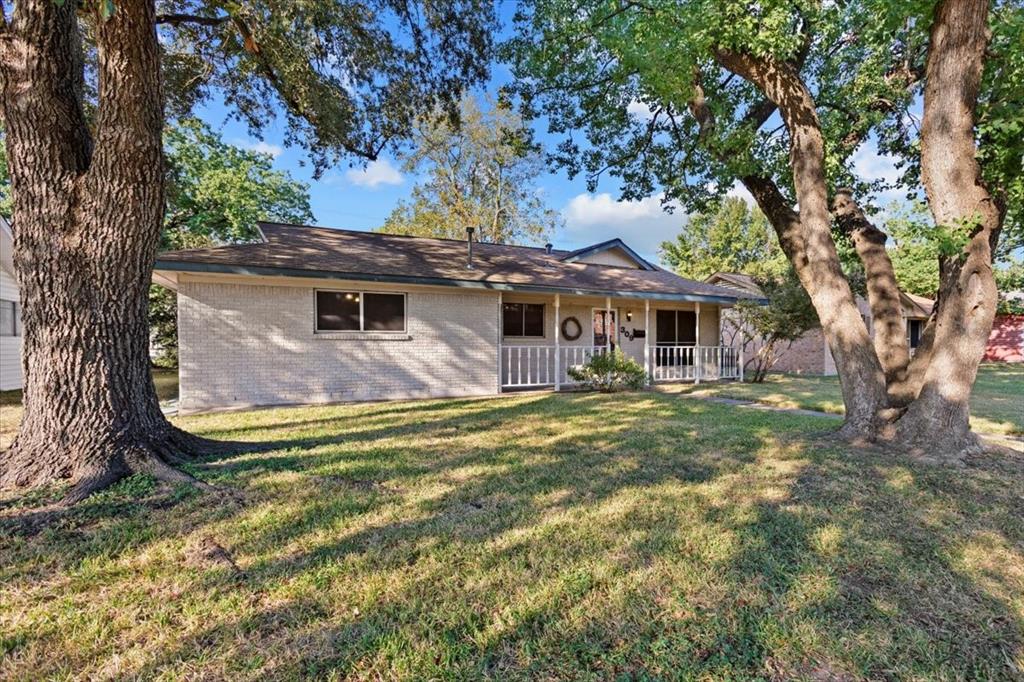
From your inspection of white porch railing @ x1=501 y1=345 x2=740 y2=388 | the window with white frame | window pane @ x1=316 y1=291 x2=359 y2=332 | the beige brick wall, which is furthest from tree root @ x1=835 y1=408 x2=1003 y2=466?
the window with white frame

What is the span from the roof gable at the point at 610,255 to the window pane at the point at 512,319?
344cm

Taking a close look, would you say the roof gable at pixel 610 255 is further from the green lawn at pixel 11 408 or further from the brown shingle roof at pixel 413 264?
the green lawn at pixel 11 408

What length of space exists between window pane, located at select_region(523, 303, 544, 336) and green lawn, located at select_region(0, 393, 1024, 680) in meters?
7.71

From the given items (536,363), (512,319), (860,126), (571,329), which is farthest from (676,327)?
(860,126)

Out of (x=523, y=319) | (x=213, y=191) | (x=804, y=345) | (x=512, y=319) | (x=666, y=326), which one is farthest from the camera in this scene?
(x=804, y=345)

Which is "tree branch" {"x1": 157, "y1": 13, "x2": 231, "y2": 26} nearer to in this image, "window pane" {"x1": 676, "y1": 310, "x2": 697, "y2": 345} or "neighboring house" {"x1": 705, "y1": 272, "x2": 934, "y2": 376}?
"window pane" {"x1": 676, "y1": 310, "x2": 697, "y2": 345}

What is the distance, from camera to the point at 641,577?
2.58 m

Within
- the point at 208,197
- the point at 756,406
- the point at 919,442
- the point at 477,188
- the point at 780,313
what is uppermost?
the point at 477,188

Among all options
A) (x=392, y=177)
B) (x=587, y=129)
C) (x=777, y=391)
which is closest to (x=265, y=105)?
(x=587, y=129)

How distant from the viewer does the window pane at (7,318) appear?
12141 millimetres

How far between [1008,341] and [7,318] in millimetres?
41315

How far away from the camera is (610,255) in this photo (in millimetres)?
15883

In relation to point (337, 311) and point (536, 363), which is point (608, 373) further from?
point (337, 311)

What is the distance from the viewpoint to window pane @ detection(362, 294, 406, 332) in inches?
392
